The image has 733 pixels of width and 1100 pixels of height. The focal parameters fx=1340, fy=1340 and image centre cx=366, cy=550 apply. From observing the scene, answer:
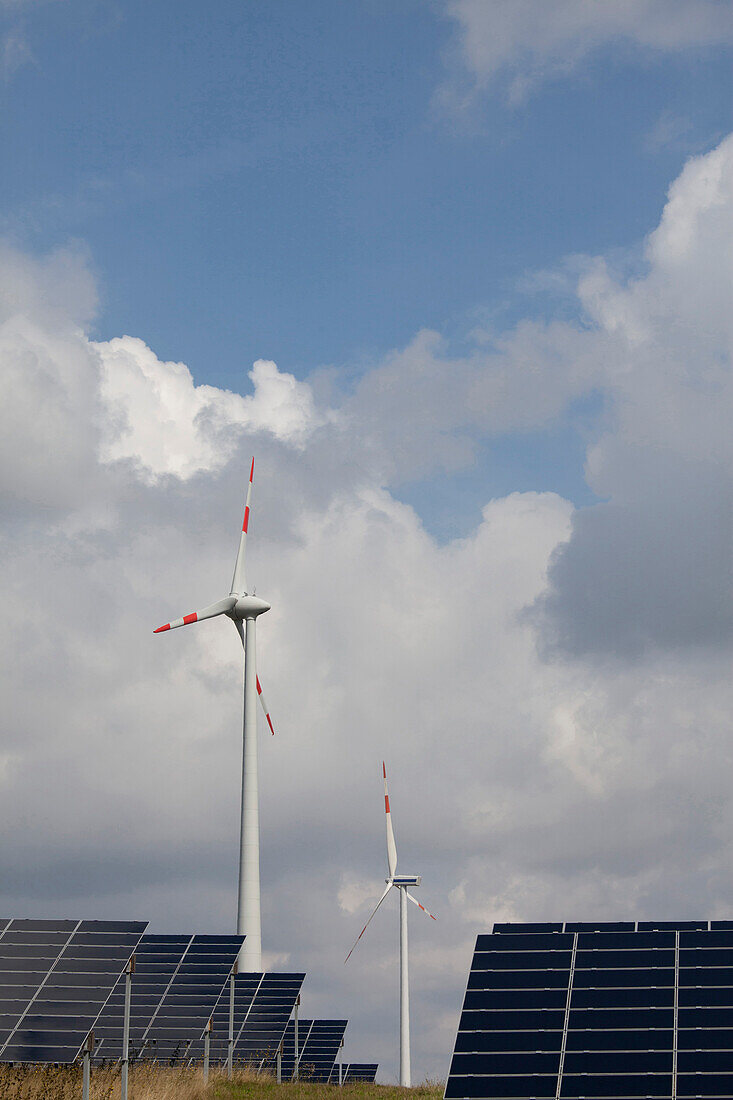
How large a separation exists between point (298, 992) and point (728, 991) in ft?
107

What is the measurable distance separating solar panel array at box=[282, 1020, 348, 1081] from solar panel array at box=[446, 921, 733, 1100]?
28.8m

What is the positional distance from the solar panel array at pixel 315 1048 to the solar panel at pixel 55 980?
21.4m

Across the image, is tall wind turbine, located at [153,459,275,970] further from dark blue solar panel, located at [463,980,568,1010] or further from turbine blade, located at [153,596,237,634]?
dark blue solar panel, located at [463,980,568,1010]

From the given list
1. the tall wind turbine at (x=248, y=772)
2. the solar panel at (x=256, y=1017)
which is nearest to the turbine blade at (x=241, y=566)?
the tall wind turbine at (x=248, y=772)

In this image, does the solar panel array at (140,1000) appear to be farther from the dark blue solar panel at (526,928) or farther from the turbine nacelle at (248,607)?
the turbine nacelle at (248,607)

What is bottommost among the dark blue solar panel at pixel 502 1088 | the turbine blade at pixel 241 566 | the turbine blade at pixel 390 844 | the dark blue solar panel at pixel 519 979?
the dark blue solar panel at pixel 502 1088

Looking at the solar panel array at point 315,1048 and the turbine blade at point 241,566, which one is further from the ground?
the turbine blade at point 241,566

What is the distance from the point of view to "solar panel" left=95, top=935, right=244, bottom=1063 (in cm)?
5269

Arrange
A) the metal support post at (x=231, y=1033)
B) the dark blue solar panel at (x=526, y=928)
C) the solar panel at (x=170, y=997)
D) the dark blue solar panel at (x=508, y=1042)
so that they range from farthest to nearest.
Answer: the metal support post at (x=231, y=1033) < the solar panel at (x=170, y=997) < the dark blue solar panel at (x=526, y=928) < the dark blue solar panel at (x=508, y=1042)

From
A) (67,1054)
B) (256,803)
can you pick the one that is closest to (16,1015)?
(67,1054)

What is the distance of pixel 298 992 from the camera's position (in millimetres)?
64438

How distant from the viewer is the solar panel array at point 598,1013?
3353 cm

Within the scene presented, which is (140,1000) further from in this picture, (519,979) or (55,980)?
(519,979)

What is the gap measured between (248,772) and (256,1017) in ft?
78.9
